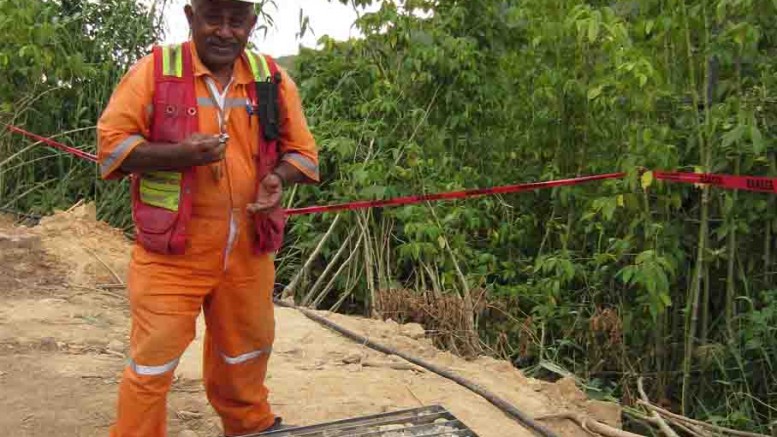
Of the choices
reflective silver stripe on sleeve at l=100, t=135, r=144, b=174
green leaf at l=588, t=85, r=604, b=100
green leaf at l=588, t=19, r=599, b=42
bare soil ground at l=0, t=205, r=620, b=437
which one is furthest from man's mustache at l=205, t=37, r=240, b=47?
green leaf at l=588, t=85, r=604, b=100

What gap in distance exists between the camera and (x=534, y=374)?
5.51 metres

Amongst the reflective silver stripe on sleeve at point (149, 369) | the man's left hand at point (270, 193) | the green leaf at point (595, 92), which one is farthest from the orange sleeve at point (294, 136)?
the green leaf at point (595, 92)

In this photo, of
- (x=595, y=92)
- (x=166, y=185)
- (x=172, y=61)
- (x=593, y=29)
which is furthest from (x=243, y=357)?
(x=595, y=92)

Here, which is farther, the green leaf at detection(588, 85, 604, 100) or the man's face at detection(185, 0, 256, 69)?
the green leaf at detection(588, 85, 604, 100)

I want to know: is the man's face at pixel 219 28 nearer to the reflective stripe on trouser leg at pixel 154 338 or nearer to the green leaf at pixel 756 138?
the reflective stripe on trouser leg at pixel 154 338

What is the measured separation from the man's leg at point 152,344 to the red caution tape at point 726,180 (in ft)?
9.62

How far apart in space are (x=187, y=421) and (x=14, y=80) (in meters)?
5.65

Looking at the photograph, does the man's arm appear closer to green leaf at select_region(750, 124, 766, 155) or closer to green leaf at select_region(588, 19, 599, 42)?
green leaf at select_region(588, 19, 599, 42)

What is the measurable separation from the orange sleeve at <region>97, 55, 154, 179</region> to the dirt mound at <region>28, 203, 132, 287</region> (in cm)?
385

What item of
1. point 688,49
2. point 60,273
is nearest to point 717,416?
point 688,49

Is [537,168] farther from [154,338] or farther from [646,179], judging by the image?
[154,338]

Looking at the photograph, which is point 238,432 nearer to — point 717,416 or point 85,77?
point 717,416

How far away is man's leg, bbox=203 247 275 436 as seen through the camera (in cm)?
303

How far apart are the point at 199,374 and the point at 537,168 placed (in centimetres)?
357
